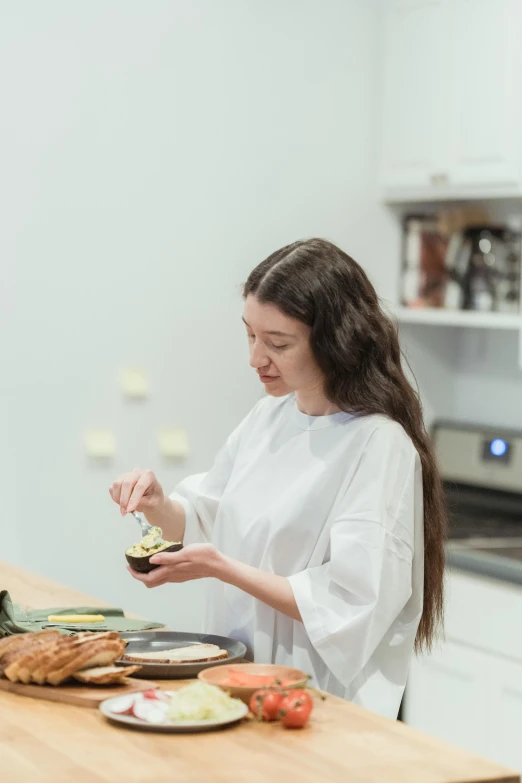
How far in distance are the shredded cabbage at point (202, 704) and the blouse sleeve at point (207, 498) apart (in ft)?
2.31

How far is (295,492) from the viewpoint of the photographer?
1.96 meters

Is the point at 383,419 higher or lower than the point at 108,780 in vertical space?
higher

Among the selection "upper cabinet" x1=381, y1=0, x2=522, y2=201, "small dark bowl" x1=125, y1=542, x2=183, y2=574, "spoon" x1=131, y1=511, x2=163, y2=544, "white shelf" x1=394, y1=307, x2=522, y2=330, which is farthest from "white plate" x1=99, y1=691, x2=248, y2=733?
"upper cabinet" x1=381, y1=0, x2=522, y2=201

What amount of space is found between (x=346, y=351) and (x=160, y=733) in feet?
2.42

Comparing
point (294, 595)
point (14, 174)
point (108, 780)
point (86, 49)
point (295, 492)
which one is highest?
point (86, 49)

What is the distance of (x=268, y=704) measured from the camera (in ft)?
4.96

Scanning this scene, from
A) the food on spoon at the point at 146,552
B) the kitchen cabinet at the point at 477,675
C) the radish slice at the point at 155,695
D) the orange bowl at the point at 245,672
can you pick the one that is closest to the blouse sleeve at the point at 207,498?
the food on spoon at the point at 146,552

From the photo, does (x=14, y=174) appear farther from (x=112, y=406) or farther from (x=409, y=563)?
(x=409, y=563)

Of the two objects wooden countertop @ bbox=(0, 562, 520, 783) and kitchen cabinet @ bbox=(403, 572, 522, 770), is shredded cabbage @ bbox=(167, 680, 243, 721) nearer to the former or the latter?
wooden countertop @ bbox=(0, 562, 520, 783)

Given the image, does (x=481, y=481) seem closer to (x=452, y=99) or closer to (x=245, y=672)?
(x=452, y=99)

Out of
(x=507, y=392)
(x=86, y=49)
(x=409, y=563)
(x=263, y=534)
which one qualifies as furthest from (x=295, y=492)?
(x=507, y=392)

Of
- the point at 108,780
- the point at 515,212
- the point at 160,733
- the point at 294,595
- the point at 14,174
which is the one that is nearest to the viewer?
the point at 108,780

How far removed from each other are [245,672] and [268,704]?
15 cm

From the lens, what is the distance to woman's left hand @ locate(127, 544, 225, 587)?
176 centimetres
